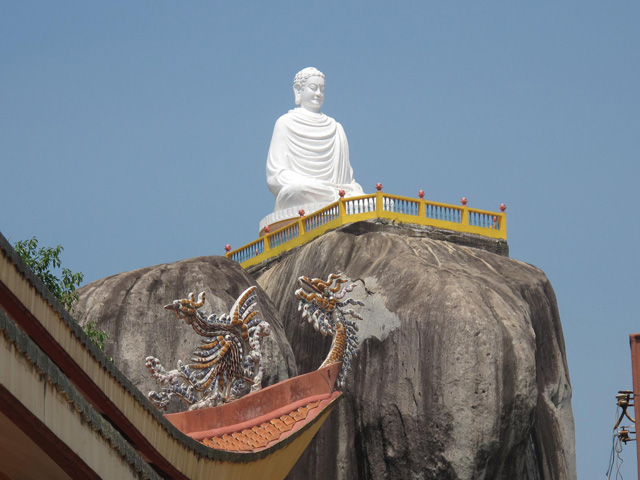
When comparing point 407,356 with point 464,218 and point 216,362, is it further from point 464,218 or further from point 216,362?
point 216,362

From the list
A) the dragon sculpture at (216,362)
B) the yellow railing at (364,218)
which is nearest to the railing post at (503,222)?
the yellow railing at (364,218)

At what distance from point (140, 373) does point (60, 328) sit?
1114 centimetres

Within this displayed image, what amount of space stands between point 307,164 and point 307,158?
15 centimetres

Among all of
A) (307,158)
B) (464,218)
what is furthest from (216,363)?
(307,158)

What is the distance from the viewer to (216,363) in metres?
15.3

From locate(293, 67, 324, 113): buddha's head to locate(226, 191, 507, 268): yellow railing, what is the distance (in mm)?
4230

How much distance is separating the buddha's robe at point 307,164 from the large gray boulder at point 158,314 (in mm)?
5149

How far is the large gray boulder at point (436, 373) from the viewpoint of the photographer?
21.3 meters

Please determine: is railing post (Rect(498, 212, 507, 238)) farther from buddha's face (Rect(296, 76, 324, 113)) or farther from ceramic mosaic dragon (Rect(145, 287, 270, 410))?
ceramic mosaic dragon (Rect(145, 287, 270, 410))

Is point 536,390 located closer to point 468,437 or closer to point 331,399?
point 468,437

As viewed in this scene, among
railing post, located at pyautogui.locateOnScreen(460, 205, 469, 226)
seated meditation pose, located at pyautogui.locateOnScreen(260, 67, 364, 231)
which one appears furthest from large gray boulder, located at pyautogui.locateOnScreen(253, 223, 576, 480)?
seated meditation pose, located at pyautogui.locateOnScreen(260, 67, 364, 231)

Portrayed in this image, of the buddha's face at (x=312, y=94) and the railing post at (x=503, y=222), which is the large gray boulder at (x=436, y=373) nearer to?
the railing post at (x=503, y=222)

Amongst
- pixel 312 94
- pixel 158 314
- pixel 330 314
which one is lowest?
pixel 330 314

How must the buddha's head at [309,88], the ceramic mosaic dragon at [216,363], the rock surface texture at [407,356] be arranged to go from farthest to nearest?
the buddha's head at [309,88]
the rock surface texture at [407,356]
the ceramic mosaic dragon at [216,363]
